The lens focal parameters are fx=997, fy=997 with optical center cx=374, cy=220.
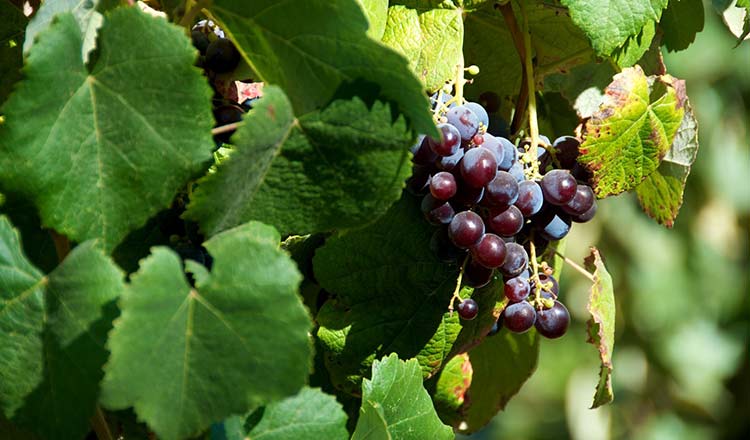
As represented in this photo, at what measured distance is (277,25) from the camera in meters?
0.67

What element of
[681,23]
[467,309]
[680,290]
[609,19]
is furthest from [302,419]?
[680,290]

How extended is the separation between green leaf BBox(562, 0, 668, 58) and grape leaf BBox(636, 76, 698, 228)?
133 mm

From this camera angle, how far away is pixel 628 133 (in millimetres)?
923

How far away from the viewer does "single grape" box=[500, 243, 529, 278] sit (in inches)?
34.3

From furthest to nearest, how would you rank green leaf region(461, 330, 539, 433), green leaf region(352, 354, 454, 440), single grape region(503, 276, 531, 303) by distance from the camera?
green leaf region(461, 330, 539, 433) < single grape region(503, 276, 531, 303) < green leaf region(352, 354, 454, 440)

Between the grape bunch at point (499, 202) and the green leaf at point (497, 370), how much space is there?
0.23 meters

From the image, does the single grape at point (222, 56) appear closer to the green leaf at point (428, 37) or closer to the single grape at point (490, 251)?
the green leaf at point (428, 37)

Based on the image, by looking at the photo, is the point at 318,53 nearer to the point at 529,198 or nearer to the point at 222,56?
the point at 222,56

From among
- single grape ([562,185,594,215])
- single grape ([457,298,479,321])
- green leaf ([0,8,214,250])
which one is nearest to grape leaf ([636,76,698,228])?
single grape ([562,185,594,215])

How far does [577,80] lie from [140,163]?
59 cm

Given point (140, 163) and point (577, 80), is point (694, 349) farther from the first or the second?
point (140, 163)

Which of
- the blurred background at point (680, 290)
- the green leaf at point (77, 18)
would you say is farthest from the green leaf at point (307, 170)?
the blurred background at point (680, 290)

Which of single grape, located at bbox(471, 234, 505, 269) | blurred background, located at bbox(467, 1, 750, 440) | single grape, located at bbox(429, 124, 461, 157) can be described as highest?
single grape, located at bbox(429, 124, 461, 157)

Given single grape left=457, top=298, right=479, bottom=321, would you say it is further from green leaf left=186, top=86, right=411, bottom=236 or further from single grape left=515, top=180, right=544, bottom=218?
green leaf left=186, top=86, right=411, bottom=236
